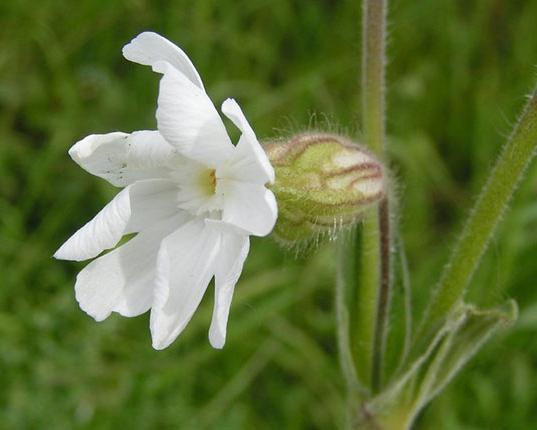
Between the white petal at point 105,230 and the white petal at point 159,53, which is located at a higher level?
the white petal at point 159,53

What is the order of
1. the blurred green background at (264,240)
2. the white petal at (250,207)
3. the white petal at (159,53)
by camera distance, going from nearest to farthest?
the white petal at (250,207) → the white petal at (159,53) → the blurred green background at (264,240)

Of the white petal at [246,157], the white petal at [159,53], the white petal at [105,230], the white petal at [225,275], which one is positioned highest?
the white petal at [159,53]

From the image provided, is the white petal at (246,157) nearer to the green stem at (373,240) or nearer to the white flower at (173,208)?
the white flower at (173,208)

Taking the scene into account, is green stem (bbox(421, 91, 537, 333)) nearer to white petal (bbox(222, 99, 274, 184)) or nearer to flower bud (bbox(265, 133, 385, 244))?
flower bud (bbox(265, 133, 385, 244))

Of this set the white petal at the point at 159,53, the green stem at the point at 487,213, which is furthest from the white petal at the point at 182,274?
the green stem at the point at 487,213

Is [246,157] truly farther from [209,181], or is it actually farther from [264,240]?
[264,240]

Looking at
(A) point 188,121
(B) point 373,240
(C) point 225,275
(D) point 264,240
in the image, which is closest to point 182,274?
(C) point 225,275
